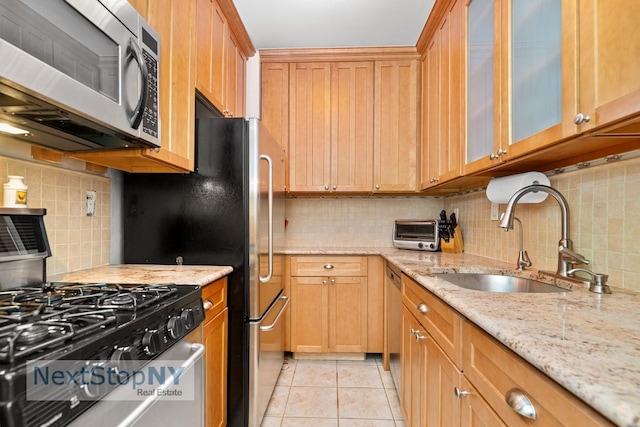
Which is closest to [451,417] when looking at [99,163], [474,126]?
[474,126]

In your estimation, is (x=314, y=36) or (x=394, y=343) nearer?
(x=394, y=343)

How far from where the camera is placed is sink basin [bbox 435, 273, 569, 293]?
1.36 meters

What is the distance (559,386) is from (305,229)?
2466 mm

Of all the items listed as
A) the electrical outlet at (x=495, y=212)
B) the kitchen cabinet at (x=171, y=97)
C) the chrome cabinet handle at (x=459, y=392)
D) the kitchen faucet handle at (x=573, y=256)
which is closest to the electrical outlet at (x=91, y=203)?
the kitchen cabinet at (x=171, y=97)

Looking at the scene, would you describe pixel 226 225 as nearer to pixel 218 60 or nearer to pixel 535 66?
pixel 218 60

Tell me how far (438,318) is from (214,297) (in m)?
0.97

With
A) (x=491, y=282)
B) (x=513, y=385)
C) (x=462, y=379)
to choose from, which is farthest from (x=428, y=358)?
(x=513, y=385)

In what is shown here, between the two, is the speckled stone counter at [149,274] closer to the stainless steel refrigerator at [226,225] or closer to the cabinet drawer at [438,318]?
the stainless steel refrigerator at [226,225]

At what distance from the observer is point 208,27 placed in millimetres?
1795

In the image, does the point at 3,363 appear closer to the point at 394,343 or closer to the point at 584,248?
the point at 584,248

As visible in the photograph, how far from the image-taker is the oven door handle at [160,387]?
71 centimetres

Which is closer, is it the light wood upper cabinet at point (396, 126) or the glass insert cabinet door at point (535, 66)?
the glass insert cabinet door at point (535, 66)

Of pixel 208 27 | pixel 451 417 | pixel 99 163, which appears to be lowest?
pixel 451 417

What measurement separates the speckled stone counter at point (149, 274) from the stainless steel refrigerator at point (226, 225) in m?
0.10
